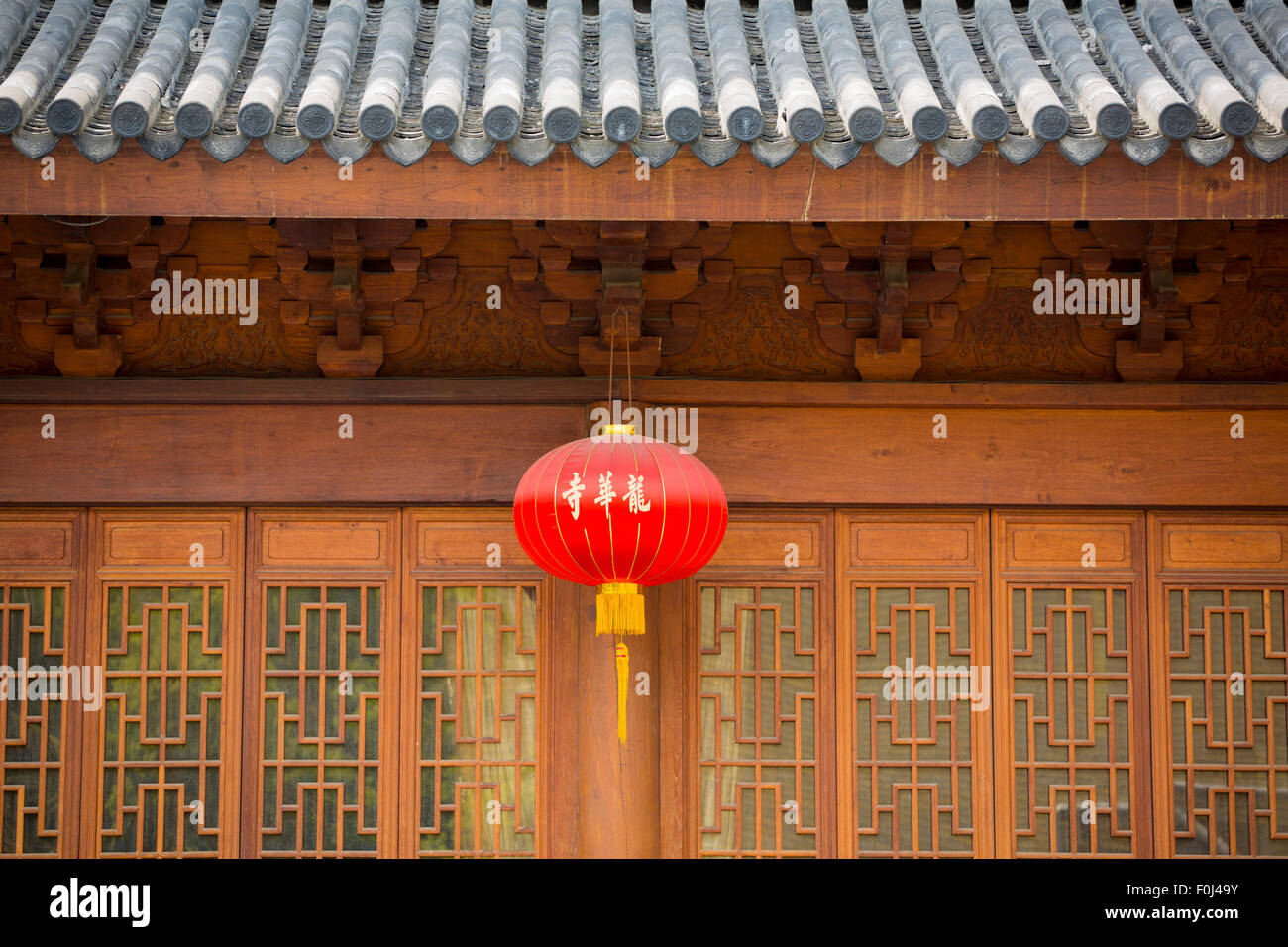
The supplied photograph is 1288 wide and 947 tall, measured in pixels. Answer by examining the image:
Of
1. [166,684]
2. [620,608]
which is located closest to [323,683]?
[166,684]

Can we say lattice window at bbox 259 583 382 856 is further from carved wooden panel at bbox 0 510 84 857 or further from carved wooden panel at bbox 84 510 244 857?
carved wooden panel at bbox 0 510 84 857

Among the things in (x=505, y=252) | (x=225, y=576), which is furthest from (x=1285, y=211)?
(x=225, y=576)

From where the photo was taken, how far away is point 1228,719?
4.83 m

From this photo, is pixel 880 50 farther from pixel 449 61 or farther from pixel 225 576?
pixel 225 576

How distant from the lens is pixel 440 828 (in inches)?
187

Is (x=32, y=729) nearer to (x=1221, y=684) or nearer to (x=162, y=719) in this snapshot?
(x=162, y=719)

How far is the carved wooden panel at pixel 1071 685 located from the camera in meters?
4.77

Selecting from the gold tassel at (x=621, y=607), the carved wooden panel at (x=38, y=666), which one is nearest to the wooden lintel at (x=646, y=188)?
the gold tassel at (x=621, y=607)

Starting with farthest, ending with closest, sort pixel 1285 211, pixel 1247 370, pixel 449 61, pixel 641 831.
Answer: pixel 1247 370 < pixel 641 831 < pixel 449 61 < pixel 1285 211

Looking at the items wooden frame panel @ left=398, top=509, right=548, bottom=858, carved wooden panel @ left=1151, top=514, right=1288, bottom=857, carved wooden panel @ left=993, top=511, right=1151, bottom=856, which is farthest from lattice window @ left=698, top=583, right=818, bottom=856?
carved wooden panel @ left=1151, top=514, right=1288, bottom=857

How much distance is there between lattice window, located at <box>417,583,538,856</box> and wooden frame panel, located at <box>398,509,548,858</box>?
0.02 meters
